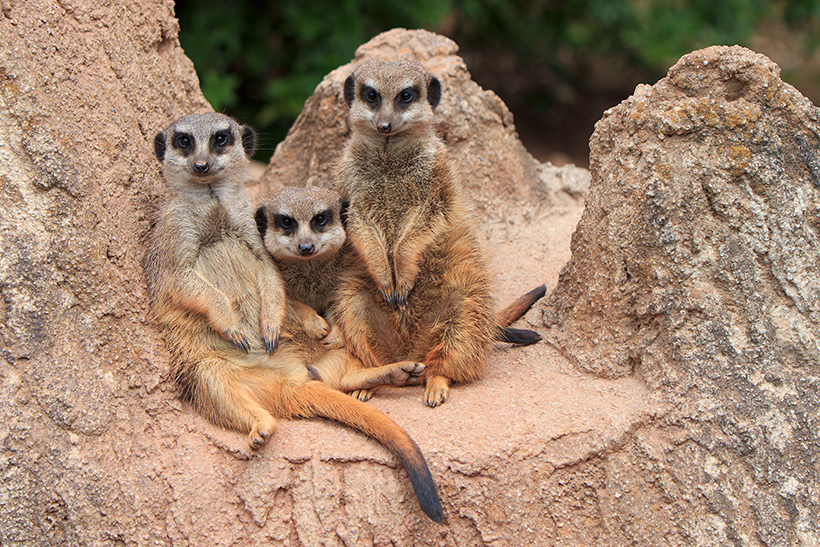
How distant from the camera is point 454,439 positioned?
2188 mm

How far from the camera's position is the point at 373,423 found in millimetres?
2197

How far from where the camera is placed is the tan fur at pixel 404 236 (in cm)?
265

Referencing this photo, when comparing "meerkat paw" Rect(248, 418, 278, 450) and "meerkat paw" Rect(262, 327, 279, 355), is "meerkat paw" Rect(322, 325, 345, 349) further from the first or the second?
"meerkat paw" Rect(248, 418, 278, 450)

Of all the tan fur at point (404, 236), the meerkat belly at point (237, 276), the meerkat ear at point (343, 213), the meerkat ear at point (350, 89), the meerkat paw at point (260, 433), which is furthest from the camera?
the meerkat ear at point (350, 89)

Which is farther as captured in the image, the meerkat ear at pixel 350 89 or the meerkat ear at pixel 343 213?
the meerkat ear at pixel 350 89

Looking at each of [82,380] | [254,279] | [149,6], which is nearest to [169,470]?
[82,380]

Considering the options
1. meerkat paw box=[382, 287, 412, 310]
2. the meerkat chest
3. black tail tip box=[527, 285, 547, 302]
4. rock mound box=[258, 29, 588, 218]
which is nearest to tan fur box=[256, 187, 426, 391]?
the meerkat chest

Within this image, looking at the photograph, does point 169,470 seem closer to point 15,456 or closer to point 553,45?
point 15,456

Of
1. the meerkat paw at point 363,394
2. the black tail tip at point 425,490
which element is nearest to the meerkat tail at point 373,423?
the black tail tip at point 425,490

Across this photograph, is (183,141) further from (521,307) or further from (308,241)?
(521,307)

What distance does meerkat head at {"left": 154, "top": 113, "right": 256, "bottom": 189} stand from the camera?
246 cm

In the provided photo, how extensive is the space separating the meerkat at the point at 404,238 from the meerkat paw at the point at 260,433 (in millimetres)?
528

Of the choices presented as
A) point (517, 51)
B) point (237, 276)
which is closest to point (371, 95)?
point (237, 276)

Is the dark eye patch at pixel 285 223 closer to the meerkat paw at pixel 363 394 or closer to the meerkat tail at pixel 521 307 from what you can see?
the meerkat paw at pixel 363 394
